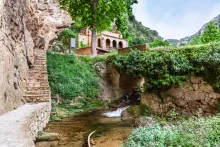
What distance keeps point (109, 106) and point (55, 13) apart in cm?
806

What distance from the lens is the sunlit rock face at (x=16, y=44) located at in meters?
6.54

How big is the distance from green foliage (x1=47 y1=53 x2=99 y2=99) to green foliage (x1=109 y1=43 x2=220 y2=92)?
3.92 meters

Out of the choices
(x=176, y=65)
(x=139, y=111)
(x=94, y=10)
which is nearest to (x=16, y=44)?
(x=139, y=111)

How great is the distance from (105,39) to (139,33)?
12.8m

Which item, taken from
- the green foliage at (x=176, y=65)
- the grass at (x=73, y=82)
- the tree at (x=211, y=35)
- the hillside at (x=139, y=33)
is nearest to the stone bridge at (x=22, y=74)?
the grass at (x=73, y=82)

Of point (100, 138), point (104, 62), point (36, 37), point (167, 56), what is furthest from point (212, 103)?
point (36, 37)

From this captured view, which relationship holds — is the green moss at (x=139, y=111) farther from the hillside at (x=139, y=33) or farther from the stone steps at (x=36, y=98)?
the hillside at (x=139, y=33)

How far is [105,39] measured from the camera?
35.3 meters

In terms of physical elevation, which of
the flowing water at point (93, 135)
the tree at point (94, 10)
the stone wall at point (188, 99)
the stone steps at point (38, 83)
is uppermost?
the tree at point (94, 10)

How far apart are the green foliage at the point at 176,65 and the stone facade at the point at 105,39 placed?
21.4 metres

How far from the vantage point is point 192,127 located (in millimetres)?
5438

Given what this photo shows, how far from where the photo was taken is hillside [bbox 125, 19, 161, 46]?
39.2 m

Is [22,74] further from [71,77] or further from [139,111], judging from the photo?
[139,111]

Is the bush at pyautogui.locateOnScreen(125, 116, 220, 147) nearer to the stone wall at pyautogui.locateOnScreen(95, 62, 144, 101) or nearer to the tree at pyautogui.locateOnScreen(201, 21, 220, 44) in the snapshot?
the stone wall at pyautogui.locateOnScreen(95, 62, 144, 101)
